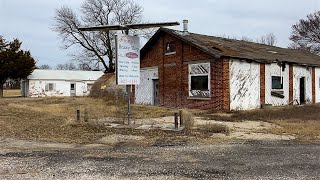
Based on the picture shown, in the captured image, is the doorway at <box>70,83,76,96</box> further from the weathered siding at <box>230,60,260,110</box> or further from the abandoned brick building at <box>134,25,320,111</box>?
the weathered siding at <box>230,60,260,110</box>

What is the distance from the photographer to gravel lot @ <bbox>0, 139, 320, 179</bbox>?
685cm

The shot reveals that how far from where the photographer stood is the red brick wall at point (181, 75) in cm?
2227

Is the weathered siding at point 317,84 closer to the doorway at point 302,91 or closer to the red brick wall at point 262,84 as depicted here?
the doorway at point 302,91

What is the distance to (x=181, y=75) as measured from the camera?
25.2 meters

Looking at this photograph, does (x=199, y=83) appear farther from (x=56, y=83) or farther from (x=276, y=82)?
(x=56, y=83)

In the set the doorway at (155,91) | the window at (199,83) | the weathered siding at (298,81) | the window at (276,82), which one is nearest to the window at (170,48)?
the doorway at (155,91)

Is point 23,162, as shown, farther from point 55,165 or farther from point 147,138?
point 147,138

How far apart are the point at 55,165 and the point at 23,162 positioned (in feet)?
2.61

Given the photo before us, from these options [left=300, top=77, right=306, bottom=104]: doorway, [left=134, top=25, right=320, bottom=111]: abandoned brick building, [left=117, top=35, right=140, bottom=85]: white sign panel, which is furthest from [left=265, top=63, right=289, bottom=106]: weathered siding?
[left=117, top=35, right=140, bottom=85]: white sign panel

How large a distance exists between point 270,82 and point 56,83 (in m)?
36.4

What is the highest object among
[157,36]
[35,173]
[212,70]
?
[157,36]

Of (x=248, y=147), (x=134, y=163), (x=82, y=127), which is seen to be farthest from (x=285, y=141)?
(x=82, y=127)

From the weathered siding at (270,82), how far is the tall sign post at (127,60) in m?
12.5

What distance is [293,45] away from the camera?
60812 mm
